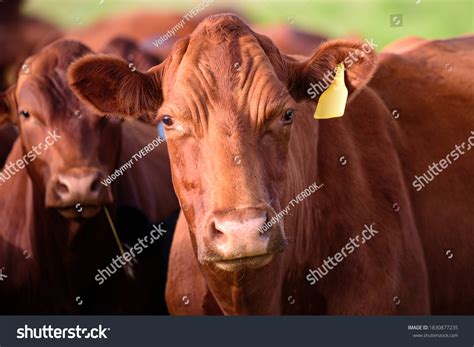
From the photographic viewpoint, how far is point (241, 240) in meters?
3.69

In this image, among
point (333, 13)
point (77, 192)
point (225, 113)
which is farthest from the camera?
point (333, 13)

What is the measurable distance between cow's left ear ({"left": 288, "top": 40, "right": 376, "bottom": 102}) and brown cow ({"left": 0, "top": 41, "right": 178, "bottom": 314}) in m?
1.50

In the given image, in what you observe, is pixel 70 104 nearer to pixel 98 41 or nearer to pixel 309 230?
pixel 309 230

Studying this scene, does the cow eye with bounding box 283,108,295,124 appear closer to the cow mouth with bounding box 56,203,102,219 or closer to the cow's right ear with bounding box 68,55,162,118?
the cow's right ear with bounding box 68,55,162,118

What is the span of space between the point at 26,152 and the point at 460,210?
2468 mm

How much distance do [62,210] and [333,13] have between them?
11.4ft

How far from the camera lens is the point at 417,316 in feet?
15.6

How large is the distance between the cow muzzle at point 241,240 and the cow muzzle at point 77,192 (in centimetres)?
170

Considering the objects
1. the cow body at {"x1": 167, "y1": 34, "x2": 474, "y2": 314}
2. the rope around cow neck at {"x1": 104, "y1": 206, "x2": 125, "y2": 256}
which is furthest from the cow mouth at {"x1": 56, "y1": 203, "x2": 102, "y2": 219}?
the cow body at {"x1": 167, "y1": 34, "x2": 474, "y2": 314}

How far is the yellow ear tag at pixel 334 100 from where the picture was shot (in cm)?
447

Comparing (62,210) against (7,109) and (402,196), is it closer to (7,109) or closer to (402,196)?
(7,109)

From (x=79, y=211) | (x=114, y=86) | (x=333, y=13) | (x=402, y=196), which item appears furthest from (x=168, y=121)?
(x=333, y=13)

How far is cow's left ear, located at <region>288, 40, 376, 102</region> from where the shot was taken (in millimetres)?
4480

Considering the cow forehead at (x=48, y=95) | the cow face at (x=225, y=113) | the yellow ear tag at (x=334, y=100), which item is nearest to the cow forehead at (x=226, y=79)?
the cow face at (x=225, y=113)
